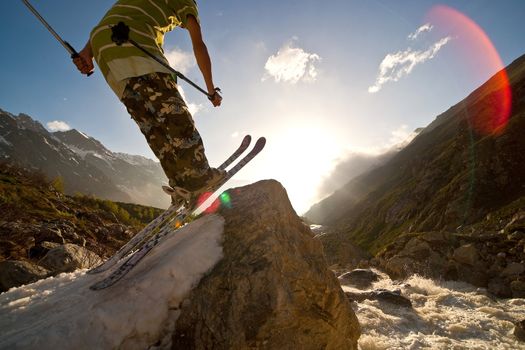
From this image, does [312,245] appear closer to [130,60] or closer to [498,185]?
[130,60]

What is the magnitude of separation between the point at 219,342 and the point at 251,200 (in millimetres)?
2475

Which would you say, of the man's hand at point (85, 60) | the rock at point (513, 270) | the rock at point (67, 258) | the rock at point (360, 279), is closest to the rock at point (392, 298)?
the rock at point (360, 279)

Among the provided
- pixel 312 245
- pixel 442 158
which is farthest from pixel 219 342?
pixel 442 158

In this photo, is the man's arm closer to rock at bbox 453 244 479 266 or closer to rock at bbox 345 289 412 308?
rock at bbox 345 289 412 308

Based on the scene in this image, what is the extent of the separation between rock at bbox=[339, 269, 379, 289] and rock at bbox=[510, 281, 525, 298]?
304 inches

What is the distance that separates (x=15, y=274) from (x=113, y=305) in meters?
5.94

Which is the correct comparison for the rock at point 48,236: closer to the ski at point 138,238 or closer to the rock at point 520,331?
the ski at point 138,238

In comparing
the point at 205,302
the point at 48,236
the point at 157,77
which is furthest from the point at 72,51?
the point at 48,236

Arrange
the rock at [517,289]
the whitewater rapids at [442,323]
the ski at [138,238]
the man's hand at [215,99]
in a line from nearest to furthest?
the ski at [138,238] → the man's hand at [215,99] → the whitewater rapids at [442,323] → the rock at [517,289]

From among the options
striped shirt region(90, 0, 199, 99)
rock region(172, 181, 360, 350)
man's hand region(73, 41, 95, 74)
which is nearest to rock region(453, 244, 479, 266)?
rock region(172, 181, 360, 350)

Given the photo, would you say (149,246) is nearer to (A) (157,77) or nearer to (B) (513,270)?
(A) (157,77)

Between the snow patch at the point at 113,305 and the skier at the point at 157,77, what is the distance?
127cm

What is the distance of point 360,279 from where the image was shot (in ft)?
69.9

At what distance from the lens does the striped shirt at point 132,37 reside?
15.5 ft
